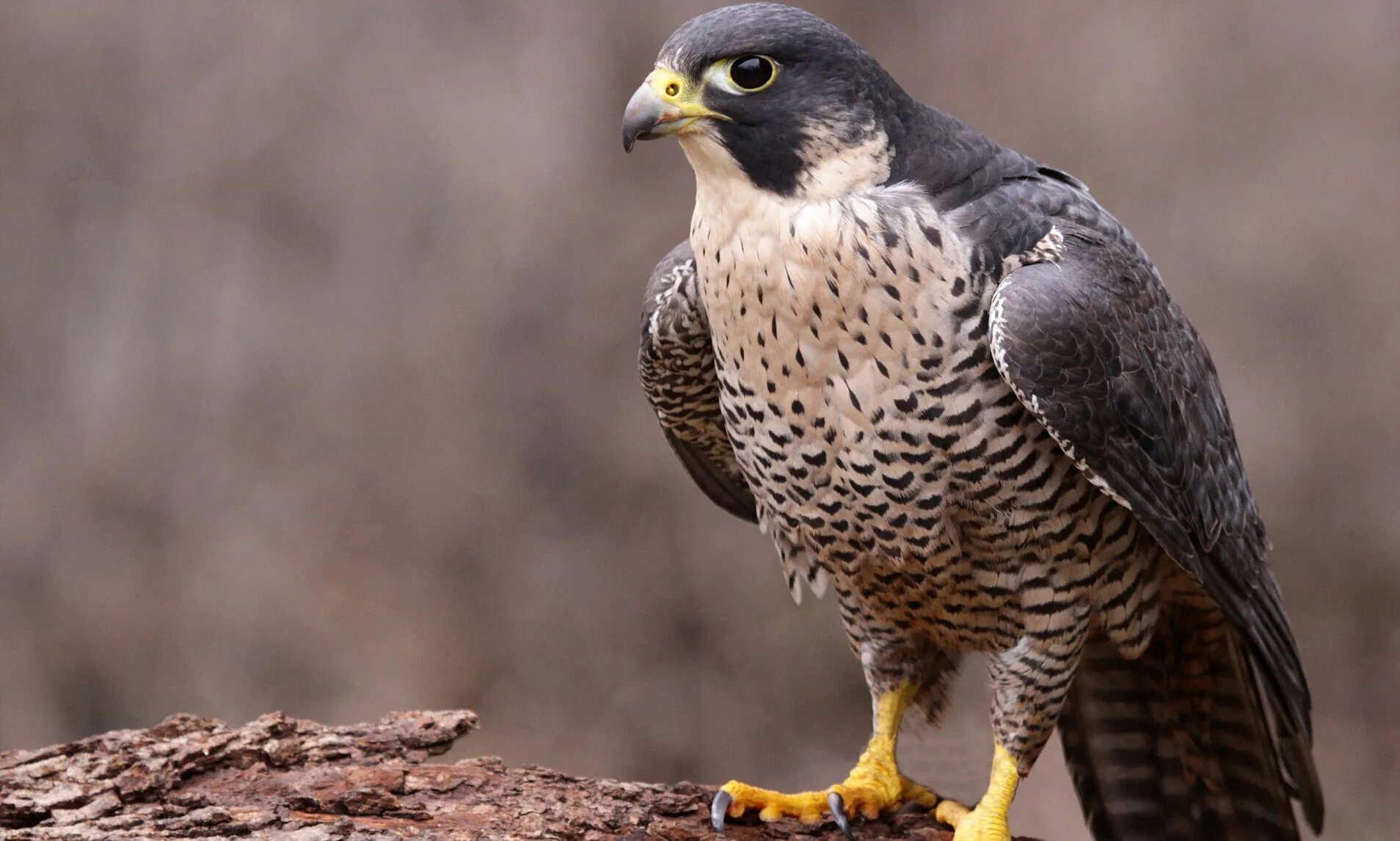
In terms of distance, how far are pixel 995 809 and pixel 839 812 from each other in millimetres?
406

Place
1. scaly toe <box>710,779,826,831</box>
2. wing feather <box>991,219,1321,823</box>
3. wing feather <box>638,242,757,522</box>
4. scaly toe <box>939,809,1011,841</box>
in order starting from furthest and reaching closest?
1. wing feather <box>638,242,757,522</box>
2. scaly toe <box>710,779,826,831</box>
3. scaly toe <box>939,809,1011,841</box>
4. wing feather <box>991,219,1321,823</box>

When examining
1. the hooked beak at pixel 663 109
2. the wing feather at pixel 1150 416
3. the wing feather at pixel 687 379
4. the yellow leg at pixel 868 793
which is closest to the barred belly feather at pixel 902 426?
the wing feather at pixel 1150 416

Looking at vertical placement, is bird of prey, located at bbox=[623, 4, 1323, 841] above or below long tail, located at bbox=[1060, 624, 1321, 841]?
above

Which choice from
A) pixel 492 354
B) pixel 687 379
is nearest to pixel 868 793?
pixel 687 379

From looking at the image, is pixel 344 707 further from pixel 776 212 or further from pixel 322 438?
pixel 776 212

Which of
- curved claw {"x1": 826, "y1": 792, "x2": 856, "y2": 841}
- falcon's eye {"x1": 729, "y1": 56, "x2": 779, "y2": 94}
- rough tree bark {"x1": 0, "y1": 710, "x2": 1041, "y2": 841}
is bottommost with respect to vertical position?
curved claw {"x1": 826, "y1": 792, "x2": 856, "y2": 841}

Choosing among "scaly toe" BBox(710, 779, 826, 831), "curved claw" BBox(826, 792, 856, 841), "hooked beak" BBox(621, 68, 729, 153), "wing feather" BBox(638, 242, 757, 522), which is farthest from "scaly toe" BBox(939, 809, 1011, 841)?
"hooked beak" BBox(621, 68, 729, 153)

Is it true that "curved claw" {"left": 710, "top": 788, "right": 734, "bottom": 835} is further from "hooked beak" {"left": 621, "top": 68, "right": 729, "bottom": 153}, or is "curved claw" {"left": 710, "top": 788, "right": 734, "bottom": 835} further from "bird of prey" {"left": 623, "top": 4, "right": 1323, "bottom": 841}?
"hooked beak" {"left": 621, "top": 68, "right": 729, "bottom": 153}

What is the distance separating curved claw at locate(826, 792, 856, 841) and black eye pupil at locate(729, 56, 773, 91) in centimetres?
183

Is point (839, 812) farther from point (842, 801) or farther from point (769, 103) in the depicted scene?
point (769, 103)

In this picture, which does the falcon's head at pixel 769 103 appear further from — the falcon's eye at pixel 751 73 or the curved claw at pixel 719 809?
the curved claw at pixel 719 809

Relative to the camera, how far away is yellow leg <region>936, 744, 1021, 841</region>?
3.34 metres

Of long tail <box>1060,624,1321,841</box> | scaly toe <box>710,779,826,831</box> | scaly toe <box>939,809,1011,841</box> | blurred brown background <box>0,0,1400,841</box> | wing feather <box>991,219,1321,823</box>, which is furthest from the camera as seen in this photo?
blurred brown background <box>0,0,1400,841</box>

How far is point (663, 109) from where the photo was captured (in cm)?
297
